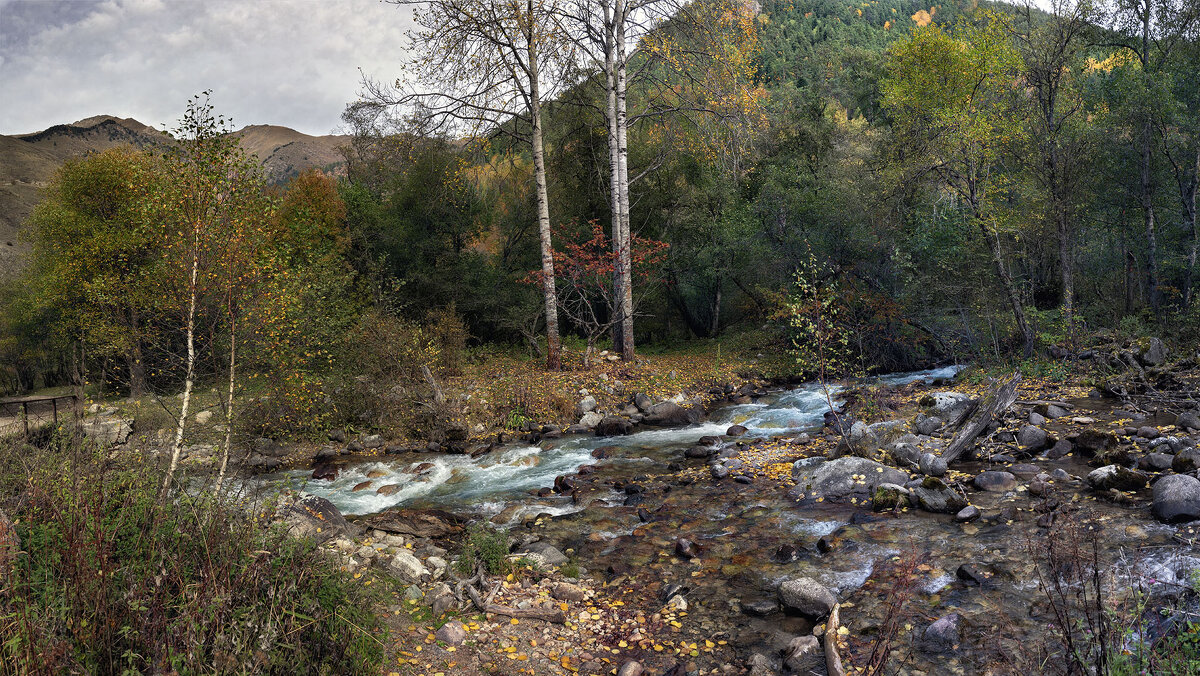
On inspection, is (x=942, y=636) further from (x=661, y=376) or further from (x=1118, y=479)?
(x=661, y=376)

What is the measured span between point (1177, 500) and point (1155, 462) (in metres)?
1.62

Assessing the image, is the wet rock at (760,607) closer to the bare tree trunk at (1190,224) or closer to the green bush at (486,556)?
the green bush at (486,556)

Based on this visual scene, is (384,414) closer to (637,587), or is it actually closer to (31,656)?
(637,587)

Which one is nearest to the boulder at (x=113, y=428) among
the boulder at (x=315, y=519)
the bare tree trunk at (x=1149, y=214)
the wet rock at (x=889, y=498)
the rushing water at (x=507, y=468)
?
the rushing water at (x=507, y=468)

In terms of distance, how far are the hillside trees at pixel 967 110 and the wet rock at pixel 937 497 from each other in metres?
9.04

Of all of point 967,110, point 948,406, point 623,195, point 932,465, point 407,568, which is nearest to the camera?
point 407,568

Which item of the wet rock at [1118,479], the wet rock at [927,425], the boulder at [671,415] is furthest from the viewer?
the boulder at [671,415]

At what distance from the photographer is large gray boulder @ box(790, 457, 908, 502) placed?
8.39 m

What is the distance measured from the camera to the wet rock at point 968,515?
7.01 meters

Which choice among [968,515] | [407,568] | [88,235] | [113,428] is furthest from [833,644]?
[88,235]

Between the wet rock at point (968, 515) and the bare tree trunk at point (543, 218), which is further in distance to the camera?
the bare tree trunk at point (543, 218)

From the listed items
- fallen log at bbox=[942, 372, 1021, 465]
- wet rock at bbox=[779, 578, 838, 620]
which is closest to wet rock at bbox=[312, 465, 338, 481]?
wet rock at bbox=[779, 578, 838, 620]

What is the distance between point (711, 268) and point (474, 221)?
9.57 meters

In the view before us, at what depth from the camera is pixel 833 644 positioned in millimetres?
4715
